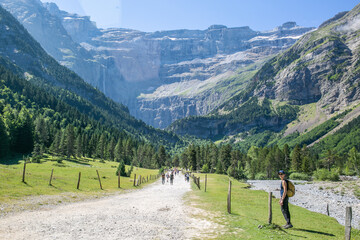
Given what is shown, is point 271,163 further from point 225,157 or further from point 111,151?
point 111,151

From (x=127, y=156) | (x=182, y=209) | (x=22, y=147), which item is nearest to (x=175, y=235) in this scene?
(x=182, y=209)

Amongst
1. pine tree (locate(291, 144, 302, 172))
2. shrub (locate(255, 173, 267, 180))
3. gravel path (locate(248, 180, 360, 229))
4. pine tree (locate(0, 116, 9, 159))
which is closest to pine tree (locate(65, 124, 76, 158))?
pine tree (locate(0, 116, 9, 159))

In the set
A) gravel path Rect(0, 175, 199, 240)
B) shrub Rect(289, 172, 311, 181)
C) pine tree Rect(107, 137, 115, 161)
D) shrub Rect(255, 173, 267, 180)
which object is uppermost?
pine tree Rect(107, 137, 115, 161)

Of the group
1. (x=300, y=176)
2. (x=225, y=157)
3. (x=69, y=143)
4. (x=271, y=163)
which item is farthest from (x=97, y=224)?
(x=225, y=157)

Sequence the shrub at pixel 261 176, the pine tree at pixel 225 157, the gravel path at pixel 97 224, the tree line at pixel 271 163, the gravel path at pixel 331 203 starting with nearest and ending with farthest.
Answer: the gravel path at pixel 97 224, the gravel path at pixel 331 203, the shrub at pixel 261 176, the tree line at pixel 271 163, the pine tree at pixel 225 157

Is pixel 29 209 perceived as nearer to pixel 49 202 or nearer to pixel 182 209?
pixel 49 202

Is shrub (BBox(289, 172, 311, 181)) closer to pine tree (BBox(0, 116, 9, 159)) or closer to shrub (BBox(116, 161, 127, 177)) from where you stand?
shrub (BBox(116, 161, 127, 177))

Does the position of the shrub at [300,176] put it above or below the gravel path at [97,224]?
below

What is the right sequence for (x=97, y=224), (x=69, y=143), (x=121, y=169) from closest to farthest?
1. (x=97, y=224)
2. (x=121, y=169)
3. (x=69, y=143)

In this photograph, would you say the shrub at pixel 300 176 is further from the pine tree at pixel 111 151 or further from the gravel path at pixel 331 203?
the pine tree at pixel 111 151

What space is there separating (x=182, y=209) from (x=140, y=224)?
26.3ft

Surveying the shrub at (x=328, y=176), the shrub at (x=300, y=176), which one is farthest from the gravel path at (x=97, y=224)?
the shrub at (x=300, y=176)

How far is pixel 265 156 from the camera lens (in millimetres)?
147250

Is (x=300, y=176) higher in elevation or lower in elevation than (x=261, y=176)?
higher
